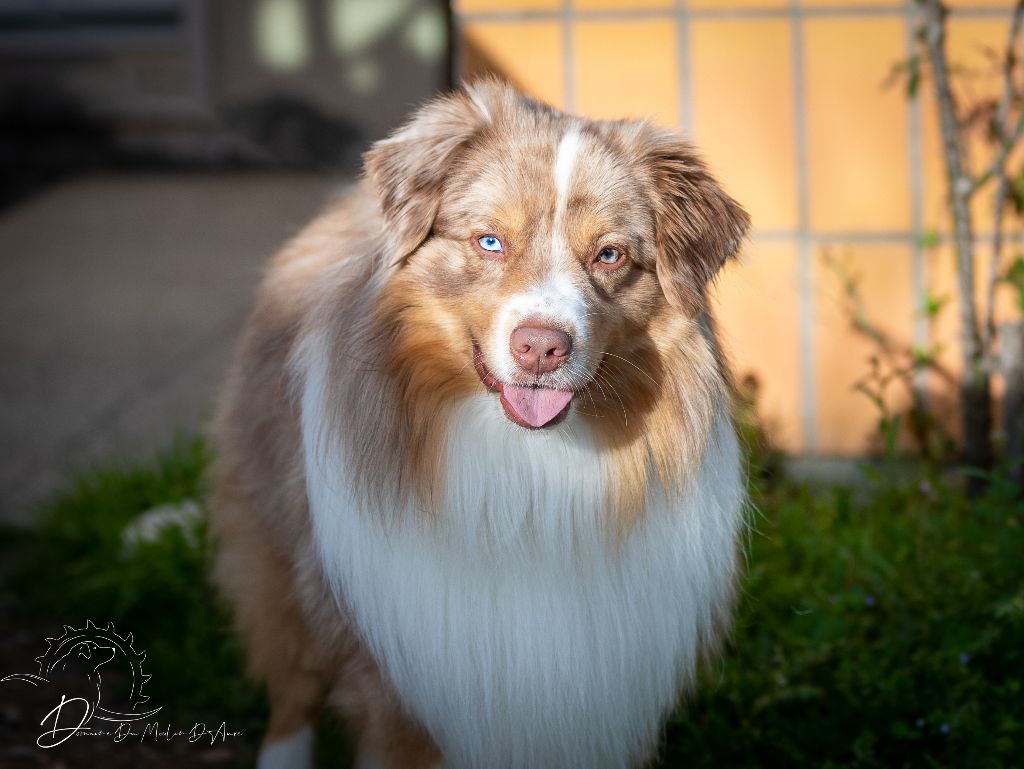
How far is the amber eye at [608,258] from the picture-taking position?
2568 millimetres

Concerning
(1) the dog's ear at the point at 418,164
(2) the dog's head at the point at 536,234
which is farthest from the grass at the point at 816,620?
(1) the dog's ear at the point at 418,164

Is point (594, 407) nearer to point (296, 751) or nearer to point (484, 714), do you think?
point (484, 714)

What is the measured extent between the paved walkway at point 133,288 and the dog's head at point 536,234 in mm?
2709

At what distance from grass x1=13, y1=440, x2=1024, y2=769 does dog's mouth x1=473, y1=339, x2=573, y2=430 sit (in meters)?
0.89

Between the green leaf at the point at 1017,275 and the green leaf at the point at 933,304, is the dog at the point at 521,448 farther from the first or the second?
the green leaf at the point at 933,304

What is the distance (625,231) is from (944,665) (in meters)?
1.55

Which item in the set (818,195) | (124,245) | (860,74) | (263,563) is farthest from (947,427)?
(124,245)

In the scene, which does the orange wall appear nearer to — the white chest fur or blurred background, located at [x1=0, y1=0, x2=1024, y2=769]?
blurred background, located at [x1=0, y1=0, x2=1024, y2=769]

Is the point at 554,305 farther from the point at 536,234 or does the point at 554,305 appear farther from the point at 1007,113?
the point at 1007,113

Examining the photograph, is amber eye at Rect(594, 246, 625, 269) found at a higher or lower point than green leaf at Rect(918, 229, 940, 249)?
lower

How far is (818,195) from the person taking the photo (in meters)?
4.64

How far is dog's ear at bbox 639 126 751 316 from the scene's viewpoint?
2.64 metres

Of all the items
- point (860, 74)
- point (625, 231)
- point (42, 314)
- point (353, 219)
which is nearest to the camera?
point (625, 231)

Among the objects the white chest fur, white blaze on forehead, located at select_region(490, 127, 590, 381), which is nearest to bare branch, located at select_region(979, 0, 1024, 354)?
the white chest fur
